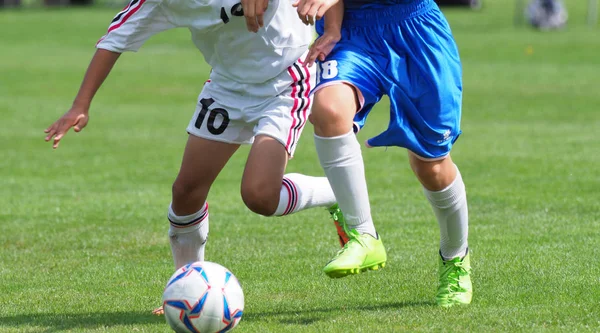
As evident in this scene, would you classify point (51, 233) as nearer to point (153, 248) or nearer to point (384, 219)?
point (153, 248)

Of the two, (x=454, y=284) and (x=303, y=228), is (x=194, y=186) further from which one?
(x=303, y=228)

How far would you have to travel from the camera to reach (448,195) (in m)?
5.09

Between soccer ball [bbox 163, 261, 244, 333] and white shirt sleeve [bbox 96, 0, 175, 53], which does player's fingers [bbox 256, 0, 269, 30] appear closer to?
white shirt sleeve [bbox 96, 0, 175, 53]

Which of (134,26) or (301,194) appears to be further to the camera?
(301,194)

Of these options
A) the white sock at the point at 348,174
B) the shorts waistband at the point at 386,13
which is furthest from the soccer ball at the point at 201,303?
the shorts waistband at the point at 386,13

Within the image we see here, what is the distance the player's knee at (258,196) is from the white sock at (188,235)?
401 millimetres

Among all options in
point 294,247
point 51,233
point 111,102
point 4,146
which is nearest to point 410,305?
point 294,247

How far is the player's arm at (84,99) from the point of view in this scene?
4.76 metres

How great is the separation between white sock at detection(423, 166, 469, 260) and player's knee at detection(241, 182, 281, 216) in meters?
0.79

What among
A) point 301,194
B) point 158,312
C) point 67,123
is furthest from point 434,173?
point 67,123

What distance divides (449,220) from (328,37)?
1.15 m

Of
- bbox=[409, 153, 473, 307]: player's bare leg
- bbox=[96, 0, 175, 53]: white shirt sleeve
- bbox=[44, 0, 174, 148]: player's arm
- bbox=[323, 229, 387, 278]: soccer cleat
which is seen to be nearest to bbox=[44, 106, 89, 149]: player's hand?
bbox=[44, 0, 174, 148]: player's arm

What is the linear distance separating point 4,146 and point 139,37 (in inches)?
329

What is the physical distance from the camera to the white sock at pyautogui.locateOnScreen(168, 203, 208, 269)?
5.32 meters
